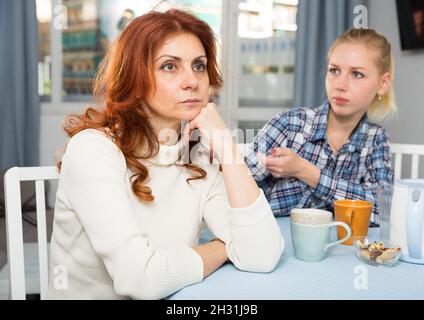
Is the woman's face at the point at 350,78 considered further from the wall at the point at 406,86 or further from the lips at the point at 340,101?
the wall at the point at 406,86

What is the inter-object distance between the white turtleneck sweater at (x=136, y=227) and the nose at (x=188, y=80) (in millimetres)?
151

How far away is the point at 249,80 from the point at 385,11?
97cm

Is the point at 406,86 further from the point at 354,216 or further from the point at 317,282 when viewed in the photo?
the point at 317,282

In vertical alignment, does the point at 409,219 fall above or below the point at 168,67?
below

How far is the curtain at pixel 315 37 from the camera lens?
311 cm

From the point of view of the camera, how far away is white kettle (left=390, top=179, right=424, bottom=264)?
3.06ft

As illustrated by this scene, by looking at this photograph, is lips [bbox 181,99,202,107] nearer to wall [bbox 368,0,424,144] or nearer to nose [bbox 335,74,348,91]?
nose [bbox 335,74,348,91]

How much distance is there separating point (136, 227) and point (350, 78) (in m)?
0.90

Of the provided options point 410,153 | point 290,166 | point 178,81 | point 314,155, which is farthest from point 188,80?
point 410,153

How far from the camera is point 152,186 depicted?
1.03 metres

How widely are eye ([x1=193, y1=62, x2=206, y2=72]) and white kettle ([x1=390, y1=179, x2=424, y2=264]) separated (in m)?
0.49

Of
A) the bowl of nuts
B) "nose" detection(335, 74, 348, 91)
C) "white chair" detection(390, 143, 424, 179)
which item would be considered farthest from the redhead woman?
"white chair" detection(390, 143, 424, 179)

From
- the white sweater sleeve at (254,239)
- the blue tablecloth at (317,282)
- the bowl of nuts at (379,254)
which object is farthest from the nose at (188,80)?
the bowl of nuts at (379,254)

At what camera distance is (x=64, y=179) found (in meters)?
0.97
